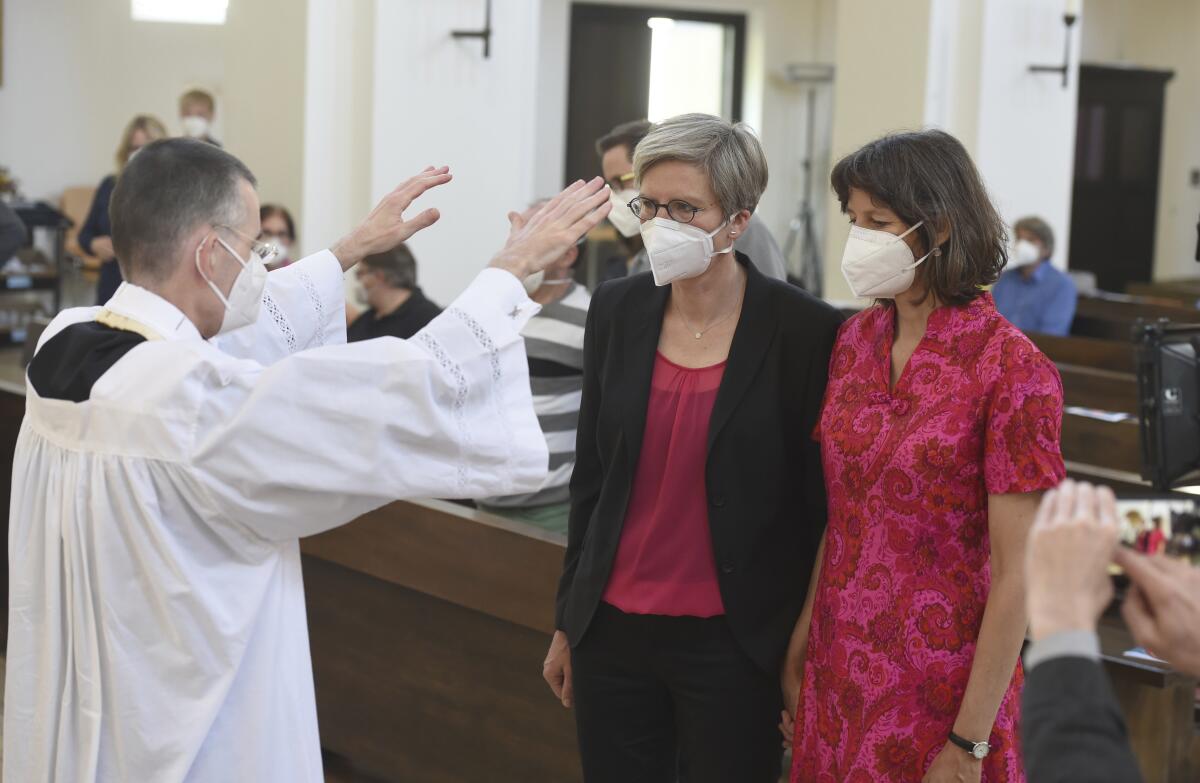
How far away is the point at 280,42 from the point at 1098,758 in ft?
15.7

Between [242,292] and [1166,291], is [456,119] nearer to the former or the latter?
[242,292]

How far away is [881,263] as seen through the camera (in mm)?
1860

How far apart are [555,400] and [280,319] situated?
961mm

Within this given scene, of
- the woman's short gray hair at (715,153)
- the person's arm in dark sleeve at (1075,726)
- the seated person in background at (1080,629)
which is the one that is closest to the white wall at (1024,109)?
the woman's short gray hair at (715,153)

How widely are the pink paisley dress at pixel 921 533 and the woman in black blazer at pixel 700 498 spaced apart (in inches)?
5.7

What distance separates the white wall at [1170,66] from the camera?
40.6ft

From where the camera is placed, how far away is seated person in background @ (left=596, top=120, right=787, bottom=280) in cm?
286

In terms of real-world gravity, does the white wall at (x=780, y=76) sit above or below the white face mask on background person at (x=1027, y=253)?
above

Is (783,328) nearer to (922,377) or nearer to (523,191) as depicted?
(922,377)

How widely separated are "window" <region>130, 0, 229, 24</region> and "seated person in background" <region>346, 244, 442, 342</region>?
294 inches

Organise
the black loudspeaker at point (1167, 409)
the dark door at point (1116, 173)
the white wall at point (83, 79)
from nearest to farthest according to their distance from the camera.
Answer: the black loudspeaker at point (1167, 409)
the white wall at point (83, 79)
the dark door at point (1116, 173)

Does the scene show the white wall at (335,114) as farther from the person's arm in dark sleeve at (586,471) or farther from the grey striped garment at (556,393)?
the person's arm in dark sleeve at (586,471)

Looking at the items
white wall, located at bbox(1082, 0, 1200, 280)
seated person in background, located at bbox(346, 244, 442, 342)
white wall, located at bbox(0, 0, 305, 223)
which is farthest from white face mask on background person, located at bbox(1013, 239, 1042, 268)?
white wall, located at bbox(1082, 0, 1200, 280)

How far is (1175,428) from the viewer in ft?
5.43
